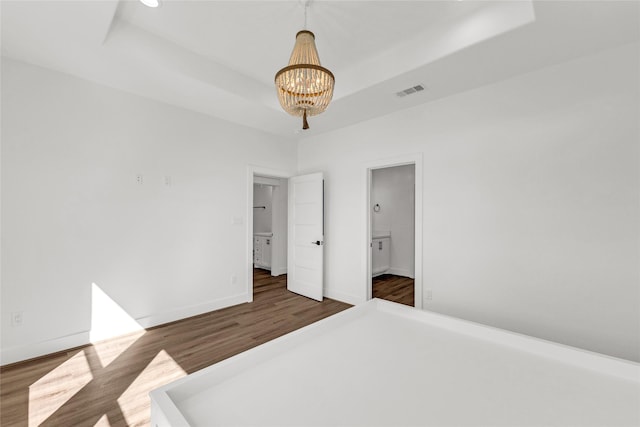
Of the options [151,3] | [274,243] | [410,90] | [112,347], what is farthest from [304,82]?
[274,243]

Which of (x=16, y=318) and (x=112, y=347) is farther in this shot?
(x=112, y=347)

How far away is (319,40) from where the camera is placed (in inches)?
99.5

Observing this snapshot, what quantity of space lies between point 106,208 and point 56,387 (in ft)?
5.26

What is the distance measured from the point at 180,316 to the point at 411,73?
3.75 meters

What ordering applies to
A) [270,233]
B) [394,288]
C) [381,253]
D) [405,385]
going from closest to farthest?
[405,385], [394,288], [381,253], [270,233]

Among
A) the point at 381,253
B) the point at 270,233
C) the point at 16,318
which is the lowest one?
the point at 16,318

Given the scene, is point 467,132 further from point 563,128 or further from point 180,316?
point 180,316

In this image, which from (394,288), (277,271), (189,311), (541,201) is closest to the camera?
(541,201)

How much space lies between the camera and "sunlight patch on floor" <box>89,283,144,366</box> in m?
2.75

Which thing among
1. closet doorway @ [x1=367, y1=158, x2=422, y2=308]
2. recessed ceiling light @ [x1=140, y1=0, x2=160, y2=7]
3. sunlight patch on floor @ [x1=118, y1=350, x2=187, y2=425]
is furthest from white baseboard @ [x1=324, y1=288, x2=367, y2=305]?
recessed ceiling light @ [x1=140, y1=0, x2=160, y2=7]

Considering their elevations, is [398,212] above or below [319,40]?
below

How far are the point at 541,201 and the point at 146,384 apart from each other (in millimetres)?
3629

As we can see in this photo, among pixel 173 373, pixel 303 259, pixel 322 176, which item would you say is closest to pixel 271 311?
pixel 303 259

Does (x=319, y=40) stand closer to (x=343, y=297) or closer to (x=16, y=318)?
(x=343, y=297)
